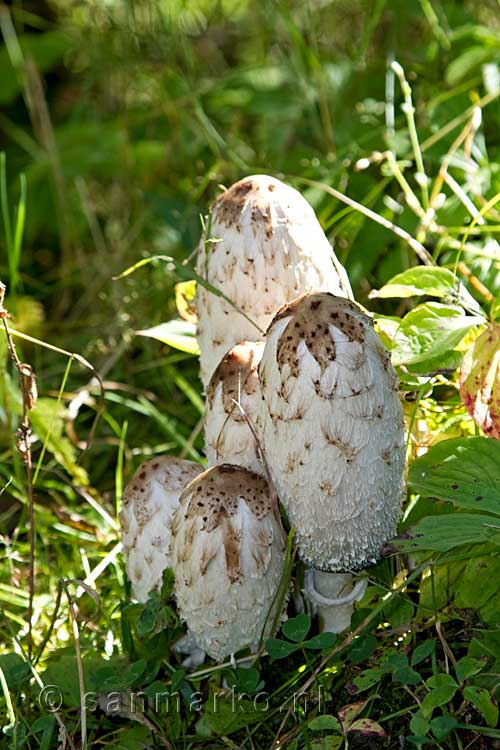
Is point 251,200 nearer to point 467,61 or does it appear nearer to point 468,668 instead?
point 468,668

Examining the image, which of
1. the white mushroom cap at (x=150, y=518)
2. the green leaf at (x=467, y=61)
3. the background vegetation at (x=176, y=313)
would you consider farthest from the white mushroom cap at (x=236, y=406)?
the green leaf at (x=467, y=61)

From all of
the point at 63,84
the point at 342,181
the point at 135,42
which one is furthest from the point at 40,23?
the point at 342,181

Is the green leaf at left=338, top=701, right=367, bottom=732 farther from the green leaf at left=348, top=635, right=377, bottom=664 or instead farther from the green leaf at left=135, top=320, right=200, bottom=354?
the green leaf at left=135, top=320, right=200, bottom=354

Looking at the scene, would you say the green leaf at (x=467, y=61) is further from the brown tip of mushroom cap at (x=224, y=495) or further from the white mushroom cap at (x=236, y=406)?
the brown tip of mushroom cap at (x=224, y=495)

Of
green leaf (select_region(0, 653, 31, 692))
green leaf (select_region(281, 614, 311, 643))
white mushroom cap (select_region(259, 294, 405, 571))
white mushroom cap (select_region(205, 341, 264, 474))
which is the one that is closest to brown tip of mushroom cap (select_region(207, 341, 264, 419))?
white mushroom cap (select_region(205, 341, 264, 474))

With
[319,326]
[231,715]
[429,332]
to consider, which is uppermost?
[319,326]

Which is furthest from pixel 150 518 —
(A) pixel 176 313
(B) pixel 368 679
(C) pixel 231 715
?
(A) pixel 176 313
